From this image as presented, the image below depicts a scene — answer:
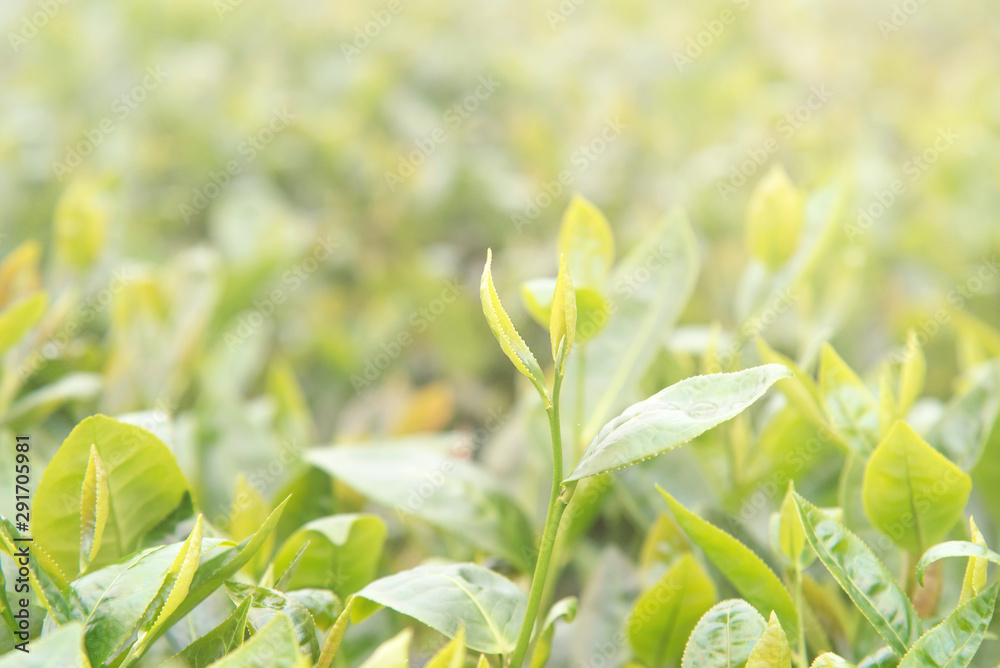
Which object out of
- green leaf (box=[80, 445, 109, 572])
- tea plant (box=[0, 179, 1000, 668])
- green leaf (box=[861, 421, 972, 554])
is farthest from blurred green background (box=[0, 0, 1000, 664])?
green leaf (box=[80, 445, 109, 572])

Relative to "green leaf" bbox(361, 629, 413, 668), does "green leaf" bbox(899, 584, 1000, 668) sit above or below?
below

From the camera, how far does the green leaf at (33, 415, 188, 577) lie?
36.6 inches

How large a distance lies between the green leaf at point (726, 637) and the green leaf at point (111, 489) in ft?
2.00

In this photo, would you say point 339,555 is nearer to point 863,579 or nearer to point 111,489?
point 111,489

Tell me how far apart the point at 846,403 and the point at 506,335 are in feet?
1.77

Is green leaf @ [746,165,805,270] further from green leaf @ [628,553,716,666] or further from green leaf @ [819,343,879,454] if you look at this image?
green leaf @ [628,553,716,666]

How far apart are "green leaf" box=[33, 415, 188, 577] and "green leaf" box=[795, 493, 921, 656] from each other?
2.34ft

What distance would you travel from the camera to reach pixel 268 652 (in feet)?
2.29

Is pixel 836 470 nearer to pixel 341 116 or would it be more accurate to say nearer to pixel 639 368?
pixel 639 368

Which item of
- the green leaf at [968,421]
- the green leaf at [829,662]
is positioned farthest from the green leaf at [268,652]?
the green leaf at [968,421]

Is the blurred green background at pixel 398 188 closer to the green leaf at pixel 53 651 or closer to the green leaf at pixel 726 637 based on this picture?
the green leaf at pixel 726 637

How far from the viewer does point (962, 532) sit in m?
1.18

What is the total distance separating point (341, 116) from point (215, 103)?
0.41 meters

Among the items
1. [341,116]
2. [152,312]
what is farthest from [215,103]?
[152,312]
